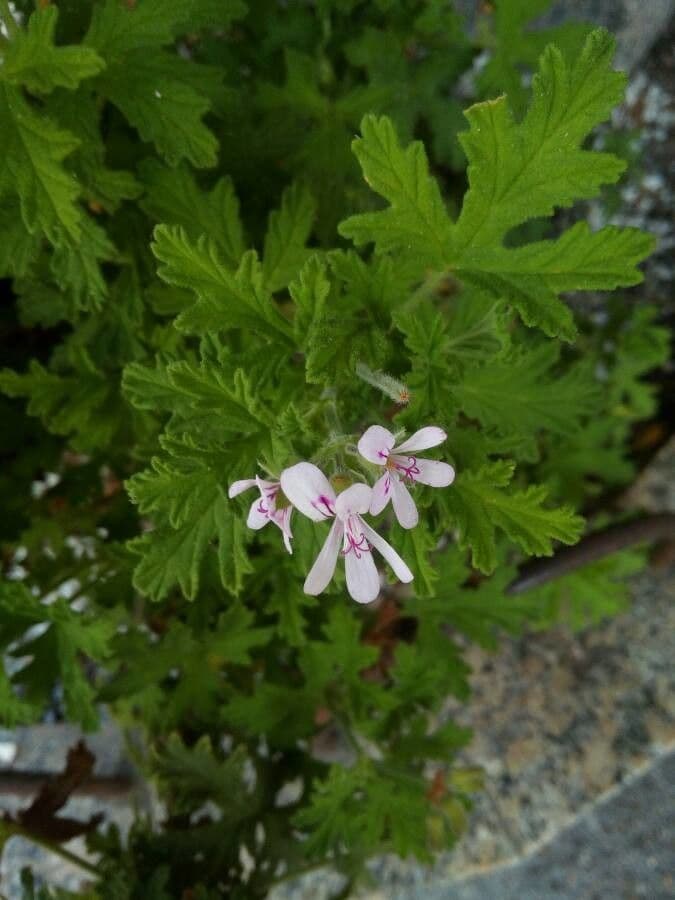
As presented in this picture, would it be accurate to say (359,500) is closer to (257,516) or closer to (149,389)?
(257,516)

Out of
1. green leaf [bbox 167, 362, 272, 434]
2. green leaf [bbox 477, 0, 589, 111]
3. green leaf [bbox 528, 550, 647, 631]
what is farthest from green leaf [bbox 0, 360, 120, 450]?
green leaf [bbox 528, 550, 647, 631]

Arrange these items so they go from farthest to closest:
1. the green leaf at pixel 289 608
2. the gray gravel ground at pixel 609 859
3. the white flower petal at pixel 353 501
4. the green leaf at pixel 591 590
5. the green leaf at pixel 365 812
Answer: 1. the gray gravel ground at pixel 609 859
2. the green leaf at pixel 591 590
3. the green leaf at pixel 365 812
4. the green leaf at pixel 289 608
5. the white flower petal at pixel 353 501

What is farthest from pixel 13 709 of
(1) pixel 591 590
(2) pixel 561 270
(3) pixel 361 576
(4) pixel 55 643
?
(1) pixel 591 590

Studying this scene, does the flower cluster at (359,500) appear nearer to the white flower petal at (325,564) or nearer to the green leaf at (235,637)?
the white flower petal at (325,564)

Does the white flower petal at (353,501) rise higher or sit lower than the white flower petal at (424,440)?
lower

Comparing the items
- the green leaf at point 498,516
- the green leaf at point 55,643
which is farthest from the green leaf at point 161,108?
the green leaf at point 55,643

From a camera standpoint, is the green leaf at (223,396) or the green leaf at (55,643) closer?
the green leaf at (223,396)

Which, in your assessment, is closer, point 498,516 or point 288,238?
point 498,516
